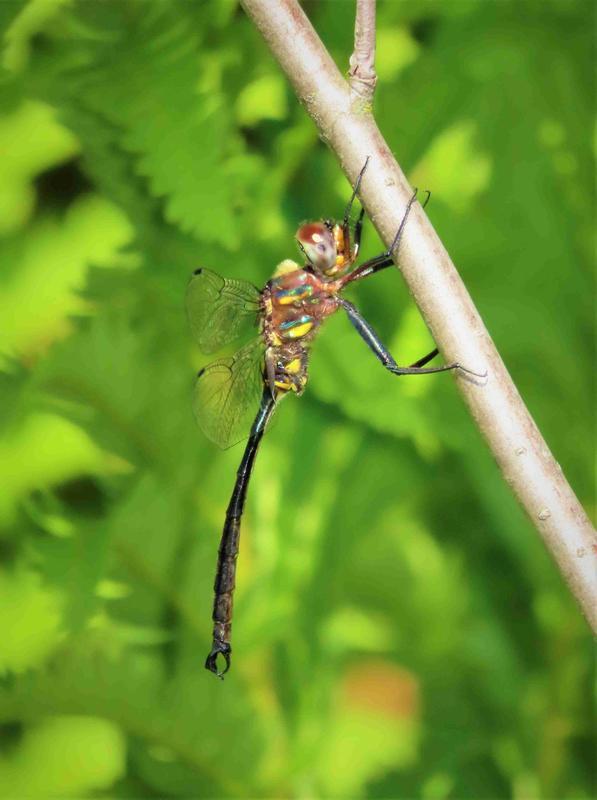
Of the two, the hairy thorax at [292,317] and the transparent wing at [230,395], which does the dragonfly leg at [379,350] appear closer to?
the hairy thorax at [292,317]

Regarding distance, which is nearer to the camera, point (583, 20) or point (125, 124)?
point (125, 124)

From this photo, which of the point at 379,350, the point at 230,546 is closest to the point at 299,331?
the point at 379,350

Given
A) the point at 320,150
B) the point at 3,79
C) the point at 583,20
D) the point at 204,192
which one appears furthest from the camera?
the point at 583,20

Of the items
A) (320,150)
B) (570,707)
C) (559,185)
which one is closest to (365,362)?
(320,150)

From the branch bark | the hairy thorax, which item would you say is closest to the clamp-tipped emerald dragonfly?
the hairy thorax

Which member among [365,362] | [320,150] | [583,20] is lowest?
[365,362]

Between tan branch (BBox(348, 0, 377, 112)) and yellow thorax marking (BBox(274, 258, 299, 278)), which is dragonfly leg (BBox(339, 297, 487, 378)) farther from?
tan branch (BBox(348, 0, 377, 112))

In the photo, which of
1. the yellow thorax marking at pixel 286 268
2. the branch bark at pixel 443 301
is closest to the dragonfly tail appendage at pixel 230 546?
the yellow thorax marking at pixel 286 268

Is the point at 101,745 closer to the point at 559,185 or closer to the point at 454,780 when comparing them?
the point at 454,780
